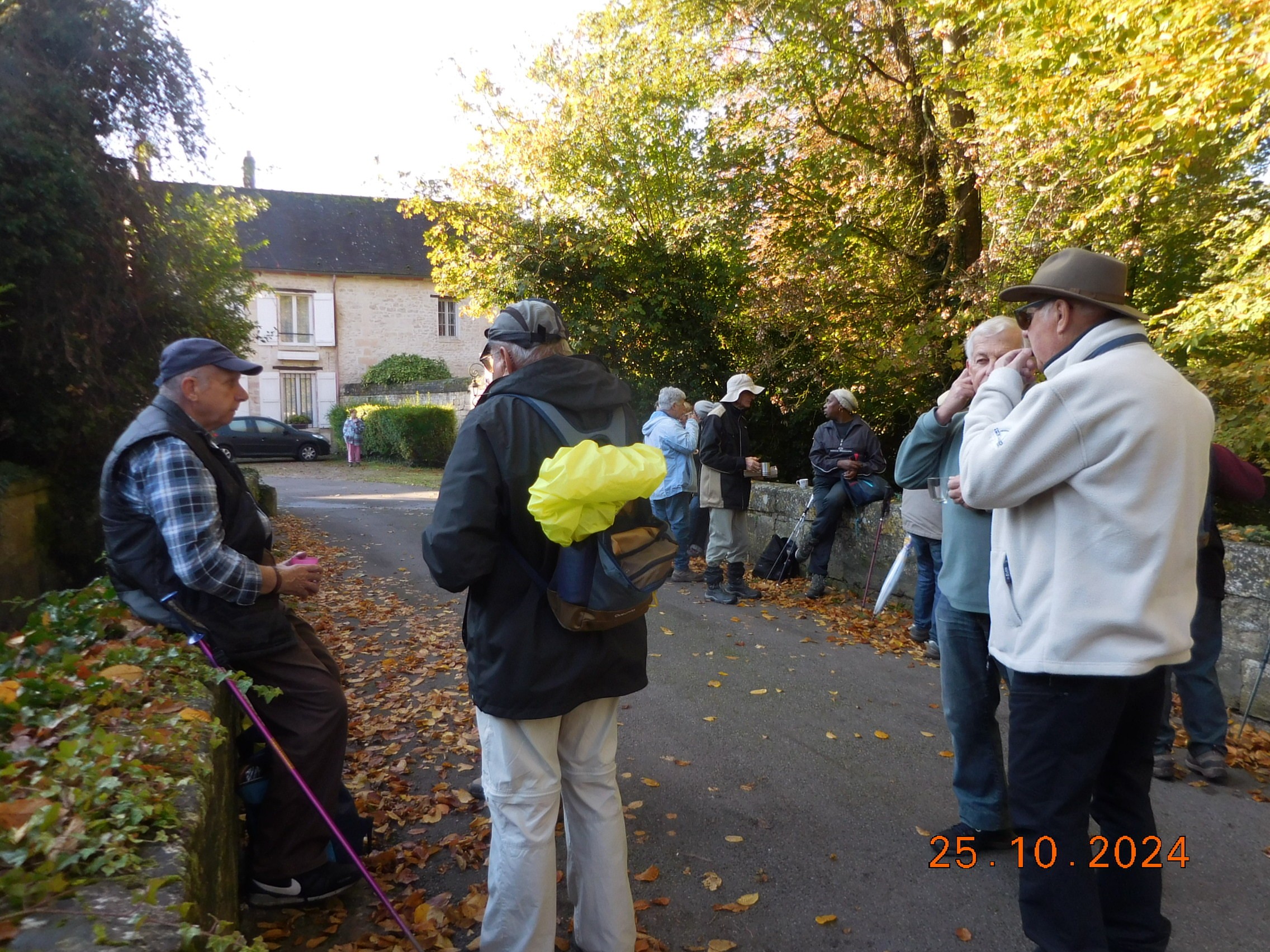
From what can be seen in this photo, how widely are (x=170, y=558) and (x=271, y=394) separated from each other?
1305 inches

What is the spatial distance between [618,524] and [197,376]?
5.53 ft

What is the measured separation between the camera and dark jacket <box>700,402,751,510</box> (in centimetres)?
840

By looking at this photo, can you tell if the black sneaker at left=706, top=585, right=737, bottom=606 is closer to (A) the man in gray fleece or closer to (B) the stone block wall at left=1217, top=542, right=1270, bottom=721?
(B) the stone block wall at left=1217, top=542, right=1270, bottom=721

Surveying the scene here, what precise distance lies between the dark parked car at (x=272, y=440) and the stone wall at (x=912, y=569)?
70.9 feet

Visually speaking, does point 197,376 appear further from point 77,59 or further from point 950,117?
point 950,117

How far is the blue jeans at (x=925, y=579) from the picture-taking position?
7.04 m

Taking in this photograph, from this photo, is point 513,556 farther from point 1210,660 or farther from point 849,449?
point 849,449

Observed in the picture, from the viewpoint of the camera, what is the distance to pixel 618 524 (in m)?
2.68

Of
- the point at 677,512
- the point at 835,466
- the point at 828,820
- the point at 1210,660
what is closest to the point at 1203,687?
the point at 1210,660

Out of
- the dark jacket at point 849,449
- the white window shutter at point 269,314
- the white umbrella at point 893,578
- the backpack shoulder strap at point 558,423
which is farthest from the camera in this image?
the white window shutter at point 269,314

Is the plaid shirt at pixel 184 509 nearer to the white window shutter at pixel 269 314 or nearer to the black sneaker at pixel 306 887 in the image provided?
the black sneaker at pixel 306 887

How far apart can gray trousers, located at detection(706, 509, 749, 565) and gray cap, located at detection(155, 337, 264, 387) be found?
559 centimetres

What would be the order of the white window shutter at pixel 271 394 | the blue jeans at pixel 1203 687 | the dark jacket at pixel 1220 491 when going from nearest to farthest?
the dark jacket at pixel 1220 491 < the blue jeans at pixel 1203 687 < the white window shutter at pixel 271 394

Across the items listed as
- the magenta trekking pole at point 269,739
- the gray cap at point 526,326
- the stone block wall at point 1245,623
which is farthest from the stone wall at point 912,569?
the magenta trekking pole at point 269,739
